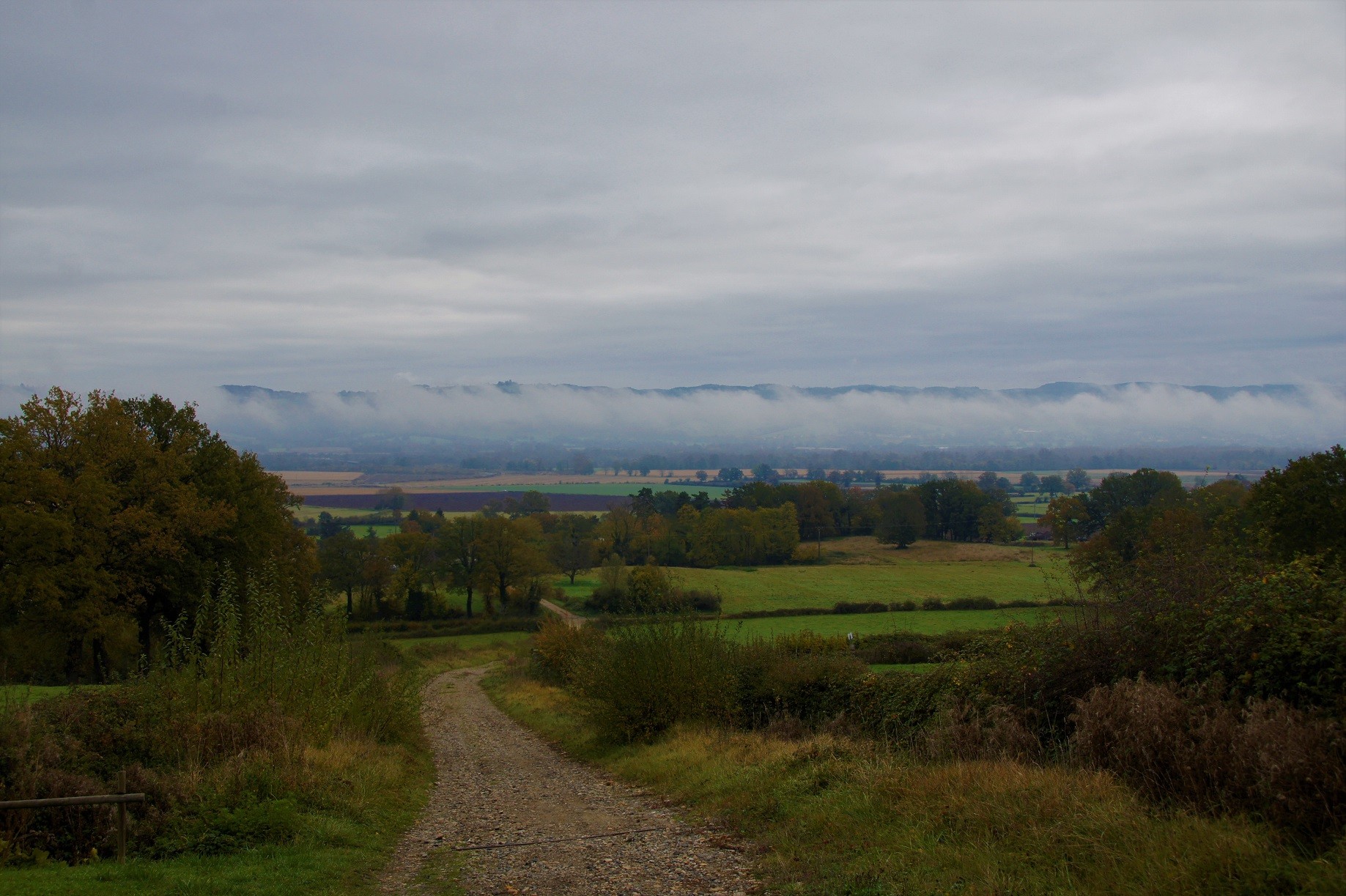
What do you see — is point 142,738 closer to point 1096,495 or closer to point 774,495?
point 1096,495

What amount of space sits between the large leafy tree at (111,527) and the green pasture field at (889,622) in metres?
25.4

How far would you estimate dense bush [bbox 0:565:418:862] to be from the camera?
9750 mm

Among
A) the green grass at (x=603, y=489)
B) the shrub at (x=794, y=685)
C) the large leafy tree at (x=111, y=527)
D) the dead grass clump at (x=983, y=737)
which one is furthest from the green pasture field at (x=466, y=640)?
the green grass at (x=603, y=489)

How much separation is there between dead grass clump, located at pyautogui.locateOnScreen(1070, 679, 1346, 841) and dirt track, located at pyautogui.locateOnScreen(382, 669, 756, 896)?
12.5 ft

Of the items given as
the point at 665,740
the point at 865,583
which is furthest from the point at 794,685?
the point at 865,583

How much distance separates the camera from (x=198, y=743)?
38.8 feet

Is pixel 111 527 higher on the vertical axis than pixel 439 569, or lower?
higher

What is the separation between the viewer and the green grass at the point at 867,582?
62763mm

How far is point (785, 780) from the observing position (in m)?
11.6

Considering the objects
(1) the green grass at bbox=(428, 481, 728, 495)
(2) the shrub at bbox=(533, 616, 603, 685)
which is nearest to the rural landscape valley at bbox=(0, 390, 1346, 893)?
(2) the shrub at bbox=(533, 616, 603, 685)

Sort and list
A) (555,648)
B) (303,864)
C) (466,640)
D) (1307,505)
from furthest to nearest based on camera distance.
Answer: (466,640) → (555,648) → (1307,505) → (303,864)

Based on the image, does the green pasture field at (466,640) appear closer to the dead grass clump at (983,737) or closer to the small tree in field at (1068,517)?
the small tree in field at (1068,517)

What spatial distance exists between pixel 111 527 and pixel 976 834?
3395 cm

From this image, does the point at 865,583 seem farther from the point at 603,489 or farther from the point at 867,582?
the point at 603,489
